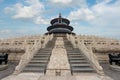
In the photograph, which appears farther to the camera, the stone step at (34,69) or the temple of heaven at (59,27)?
the temple of heaven at (59,27)

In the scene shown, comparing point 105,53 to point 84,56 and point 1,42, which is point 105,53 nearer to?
point 84,56

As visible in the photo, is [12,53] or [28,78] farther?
[12,53]

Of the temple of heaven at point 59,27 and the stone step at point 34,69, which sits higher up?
the temple of heaven at point 59,27

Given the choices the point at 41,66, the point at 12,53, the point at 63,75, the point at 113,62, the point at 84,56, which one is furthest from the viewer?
the point at 12,53

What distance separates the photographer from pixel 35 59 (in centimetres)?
1112

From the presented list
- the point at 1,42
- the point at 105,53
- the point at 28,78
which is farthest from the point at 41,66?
the point at 1,42

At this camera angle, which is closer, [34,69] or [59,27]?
[34,69]

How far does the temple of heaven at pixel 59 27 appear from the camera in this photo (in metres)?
35.8

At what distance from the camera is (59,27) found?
3925 centimetres

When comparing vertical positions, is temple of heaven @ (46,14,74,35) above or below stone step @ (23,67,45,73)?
above

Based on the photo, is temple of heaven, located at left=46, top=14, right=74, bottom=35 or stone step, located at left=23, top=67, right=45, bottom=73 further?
temple of heaven, located at left=46, top=14, right=74, bottom=35

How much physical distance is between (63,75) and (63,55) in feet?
8.14

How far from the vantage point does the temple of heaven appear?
118 feet

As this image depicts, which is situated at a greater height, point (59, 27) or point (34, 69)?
point (59, 27)
